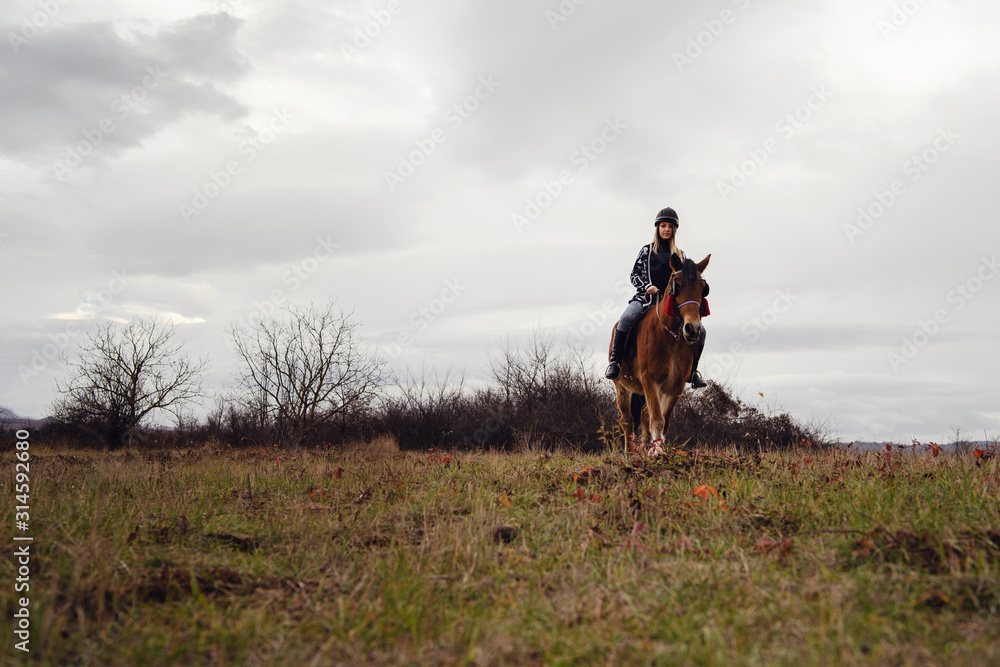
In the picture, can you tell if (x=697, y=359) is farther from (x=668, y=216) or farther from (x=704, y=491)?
(x=704, y=491)

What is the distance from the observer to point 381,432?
2380 cm

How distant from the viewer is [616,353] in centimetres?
1034

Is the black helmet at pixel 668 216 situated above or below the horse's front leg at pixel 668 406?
above

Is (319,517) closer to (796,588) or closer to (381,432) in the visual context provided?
(796,588)

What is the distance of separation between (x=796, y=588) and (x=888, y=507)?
172 centimetres

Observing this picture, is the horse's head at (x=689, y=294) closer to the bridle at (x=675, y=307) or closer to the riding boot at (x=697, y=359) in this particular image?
the bridle at (x=675, y=307)

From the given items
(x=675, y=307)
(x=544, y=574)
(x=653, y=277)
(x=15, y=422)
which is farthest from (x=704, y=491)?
(x=15, y=422)

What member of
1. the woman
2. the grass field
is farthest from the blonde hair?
the grass field

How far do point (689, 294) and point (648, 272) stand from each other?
4.90ft

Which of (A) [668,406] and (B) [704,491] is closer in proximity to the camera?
(B) [704,491]

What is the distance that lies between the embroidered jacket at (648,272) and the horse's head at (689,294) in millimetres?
897

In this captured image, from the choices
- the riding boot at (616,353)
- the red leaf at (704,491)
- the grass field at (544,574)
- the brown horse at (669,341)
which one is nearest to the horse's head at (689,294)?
the brown horse at (669,341)

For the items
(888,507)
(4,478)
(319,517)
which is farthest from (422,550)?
(4,478)

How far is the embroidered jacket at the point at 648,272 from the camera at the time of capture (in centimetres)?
964
